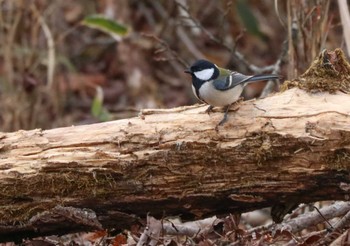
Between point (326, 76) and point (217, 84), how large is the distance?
21.7 inches

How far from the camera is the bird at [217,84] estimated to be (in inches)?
149

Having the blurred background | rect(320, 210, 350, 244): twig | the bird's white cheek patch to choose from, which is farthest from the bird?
the blurred background

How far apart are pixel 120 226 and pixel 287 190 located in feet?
2.76

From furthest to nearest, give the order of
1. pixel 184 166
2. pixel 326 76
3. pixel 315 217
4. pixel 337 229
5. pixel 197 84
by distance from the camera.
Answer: pixel 315 217
pixel 197 84
pixel 337 229
pixel 326 76
pixel 184 166

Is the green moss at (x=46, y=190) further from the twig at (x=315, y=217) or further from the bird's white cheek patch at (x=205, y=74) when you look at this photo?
the twig at (x=315, y=217)

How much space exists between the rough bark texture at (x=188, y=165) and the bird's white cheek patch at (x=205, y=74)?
1.13 feet

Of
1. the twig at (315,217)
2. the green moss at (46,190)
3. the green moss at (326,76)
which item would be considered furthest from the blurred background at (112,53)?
the green moss at (46,190)

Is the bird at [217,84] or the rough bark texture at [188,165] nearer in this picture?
the rough bark texture at [188,165]

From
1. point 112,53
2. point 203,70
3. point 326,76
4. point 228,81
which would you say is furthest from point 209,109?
point 112,53

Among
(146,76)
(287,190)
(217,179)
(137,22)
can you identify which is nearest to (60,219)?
(217,179)

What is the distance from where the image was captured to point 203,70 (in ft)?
13.2

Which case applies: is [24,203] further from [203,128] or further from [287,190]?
[287,190]

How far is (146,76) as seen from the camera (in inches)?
361

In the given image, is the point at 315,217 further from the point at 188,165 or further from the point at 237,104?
the point at 188,165
